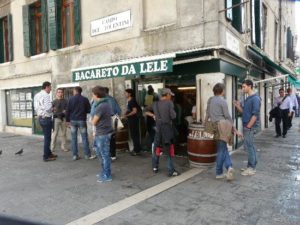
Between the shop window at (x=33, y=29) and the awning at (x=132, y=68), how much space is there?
188 inches

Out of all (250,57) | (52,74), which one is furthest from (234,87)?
(52,74)

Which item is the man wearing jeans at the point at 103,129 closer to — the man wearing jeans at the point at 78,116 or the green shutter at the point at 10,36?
the man wearing jeans at the point at 78,116

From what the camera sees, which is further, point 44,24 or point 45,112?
point 44,24

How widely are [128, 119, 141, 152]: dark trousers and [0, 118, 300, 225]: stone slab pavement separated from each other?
525 mm

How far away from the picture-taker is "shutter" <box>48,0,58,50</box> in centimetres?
1069

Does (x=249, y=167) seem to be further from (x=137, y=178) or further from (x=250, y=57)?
(x=250, y=57)

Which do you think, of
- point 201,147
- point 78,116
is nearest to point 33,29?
point 78,116

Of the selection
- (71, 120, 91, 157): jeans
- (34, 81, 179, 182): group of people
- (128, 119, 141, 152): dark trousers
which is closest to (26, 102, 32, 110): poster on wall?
(34, 81, 179, 182): group of people

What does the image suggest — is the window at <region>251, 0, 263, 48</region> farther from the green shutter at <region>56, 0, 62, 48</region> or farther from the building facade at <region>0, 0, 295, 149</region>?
the green shutter at <region>56, 0, 62, 48</region>

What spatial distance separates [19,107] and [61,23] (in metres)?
4.54

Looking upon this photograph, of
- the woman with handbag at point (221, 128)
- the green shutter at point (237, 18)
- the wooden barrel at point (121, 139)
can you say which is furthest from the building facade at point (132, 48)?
the woman with handbag at point (221, 128)

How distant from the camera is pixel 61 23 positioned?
10.9 metres

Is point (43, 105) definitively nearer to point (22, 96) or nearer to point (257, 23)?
point (22, 96)

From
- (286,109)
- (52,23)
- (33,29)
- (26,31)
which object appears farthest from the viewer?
(33,29)
